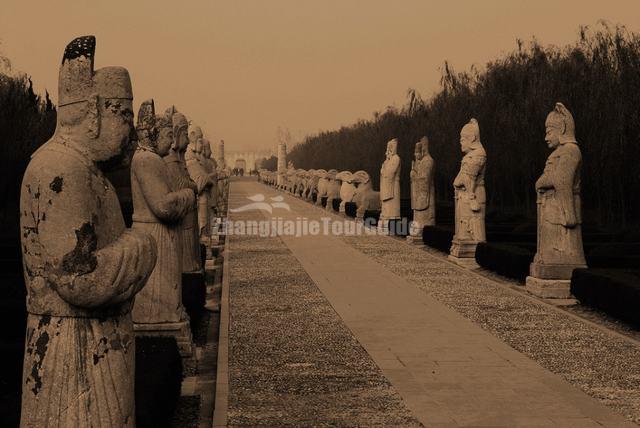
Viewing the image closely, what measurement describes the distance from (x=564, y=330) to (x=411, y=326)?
194cm

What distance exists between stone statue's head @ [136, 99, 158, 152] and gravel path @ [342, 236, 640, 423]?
179 inches

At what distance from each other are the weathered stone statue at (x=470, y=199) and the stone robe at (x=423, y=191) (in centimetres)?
395

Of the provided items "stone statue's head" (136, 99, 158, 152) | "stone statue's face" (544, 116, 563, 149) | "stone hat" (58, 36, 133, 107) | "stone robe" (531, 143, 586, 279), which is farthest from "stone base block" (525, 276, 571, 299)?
"stone hat" (58, 36, 133, 107)

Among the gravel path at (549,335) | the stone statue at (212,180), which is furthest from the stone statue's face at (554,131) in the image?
the stone statue at (212,180)

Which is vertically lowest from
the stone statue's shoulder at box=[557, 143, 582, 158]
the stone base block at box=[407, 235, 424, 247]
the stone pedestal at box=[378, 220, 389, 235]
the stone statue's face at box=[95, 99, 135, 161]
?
the stone base block at box=[407, 235, 424, 247]

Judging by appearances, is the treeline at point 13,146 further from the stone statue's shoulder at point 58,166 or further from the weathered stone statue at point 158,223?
the stone statue's shoulder at point 58,166

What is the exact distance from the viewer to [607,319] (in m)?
11.2

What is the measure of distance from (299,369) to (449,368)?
4.98 feet

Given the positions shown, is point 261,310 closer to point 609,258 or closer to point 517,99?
point 609,258

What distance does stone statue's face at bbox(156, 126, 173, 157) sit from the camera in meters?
7.70

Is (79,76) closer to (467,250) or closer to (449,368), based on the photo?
(449,368)

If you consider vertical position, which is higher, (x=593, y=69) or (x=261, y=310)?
(x=593, y=69)

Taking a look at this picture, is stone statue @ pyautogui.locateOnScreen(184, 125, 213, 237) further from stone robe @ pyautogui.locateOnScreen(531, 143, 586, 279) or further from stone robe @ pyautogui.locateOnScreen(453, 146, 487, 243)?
stone robe @ pyautogui.locateOnScreen(531, 143, 586, 279)

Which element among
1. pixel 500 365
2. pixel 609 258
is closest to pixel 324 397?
pixel 500 365
